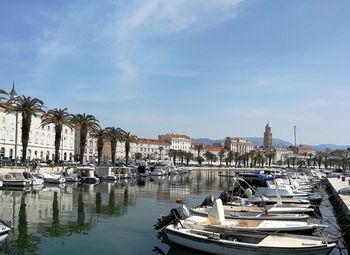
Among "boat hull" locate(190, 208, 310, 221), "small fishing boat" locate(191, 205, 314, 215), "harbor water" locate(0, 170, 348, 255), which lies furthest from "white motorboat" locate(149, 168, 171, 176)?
"boat hull" locate(190, 208, 310, 221)

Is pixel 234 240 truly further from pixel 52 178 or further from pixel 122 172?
pixel 122 172

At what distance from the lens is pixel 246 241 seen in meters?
22.5

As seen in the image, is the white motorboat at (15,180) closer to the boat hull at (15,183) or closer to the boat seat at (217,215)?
the boat hull at (15,183)

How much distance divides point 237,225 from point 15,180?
42040 millimetres

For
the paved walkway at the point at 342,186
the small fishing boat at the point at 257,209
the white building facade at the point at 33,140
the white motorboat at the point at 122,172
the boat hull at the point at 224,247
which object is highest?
the white building facade at the point at 33,140

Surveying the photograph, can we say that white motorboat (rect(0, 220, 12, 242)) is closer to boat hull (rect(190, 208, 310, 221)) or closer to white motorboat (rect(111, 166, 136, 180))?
boat hull (rect(190, 208, 310, 221))

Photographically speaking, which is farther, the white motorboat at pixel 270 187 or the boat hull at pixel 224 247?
the white motorboat at pixel 270 187

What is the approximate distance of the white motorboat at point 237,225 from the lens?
23141mm

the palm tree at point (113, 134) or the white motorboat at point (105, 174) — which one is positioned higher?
the palm tree at point (113, 134)

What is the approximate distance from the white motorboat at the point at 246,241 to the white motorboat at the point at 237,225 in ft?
1.45

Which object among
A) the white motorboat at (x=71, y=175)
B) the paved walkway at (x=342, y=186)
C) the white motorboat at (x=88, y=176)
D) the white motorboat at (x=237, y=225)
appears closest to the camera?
the white motorboat at (x=237, y=225)

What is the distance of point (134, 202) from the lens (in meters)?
46.4

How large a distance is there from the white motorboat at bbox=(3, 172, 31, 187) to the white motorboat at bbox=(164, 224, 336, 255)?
3948 centimetres

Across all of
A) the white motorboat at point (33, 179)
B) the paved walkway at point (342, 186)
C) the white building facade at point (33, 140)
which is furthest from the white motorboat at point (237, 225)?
the white building facade at point (33, 140)
